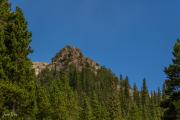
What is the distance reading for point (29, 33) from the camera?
42156 millimetres

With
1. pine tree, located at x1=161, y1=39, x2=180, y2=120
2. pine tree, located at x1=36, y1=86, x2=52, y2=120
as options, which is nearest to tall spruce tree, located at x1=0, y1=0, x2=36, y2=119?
pine tree, located at x1=161, y1=39, x2=180, y2=120

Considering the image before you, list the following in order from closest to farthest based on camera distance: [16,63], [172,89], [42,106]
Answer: [16,63] < [172,89] < [42,106]

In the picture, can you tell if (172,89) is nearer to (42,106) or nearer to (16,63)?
(16,63)

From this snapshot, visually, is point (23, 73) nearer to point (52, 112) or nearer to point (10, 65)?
point (10, 65)

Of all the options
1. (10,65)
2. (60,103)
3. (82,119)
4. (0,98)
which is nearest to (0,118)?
(0,98)

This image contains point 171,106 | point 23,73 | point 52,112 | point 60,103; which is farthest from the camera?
point 60,103

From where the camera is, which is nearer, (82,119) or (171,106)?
(171,106)

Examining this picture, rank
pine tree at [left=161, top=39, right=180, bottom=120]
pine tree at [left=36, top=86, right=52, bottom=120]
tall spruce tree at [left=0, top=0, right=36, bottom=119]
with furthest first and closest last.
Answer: pine tree at [left=36, top=86, right=52, bottom=120]
pine tree at [left=161, top=39, right=180, bottom=120]
tall spruce tree at [left=0, top=0, right=36, bottom=119]

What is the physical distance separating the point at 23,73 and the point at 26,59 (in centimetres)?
151

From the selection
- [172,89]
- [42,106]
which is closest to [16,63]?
[172,89]

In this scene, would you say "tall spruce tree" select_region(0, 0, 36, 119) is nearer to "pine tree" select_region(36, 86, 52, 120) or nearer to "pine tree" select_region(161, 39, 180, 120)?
"pine tree" select_region(161, 39, 180, 120)

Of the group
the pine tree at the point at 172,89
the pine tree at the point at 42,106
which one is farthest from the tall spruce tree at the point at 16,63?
the pine tree at the point at 42,106

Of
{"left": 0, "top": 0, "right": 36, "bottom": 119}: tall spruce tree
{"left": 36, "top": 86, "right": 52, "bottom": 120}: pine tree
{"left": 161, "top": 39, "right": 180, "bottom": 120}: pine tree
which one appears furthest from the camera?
{"left": 36, "top": 86, "right": 52, "bottom": 120}: pine tree

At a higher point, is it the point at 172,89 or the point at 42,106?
the point at 42,106
